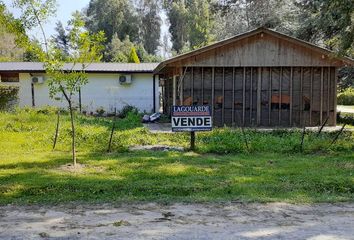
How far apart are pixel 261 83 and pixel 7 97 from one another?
44.7 ft

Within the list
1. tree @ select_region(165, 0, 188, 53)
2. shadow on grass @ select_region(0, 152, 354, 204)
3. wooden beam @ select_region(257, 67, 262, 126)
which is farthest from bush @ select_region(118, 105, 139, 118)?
tree @ select_region(165, 0, 188, 53)

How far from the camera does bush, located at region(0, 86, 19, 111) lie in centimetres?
2312

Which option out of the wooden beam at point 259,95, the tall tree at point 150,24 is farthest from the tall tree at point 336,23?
the tall tree at point 150,24

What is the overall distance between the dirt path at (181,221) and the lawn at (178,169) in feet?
1.52

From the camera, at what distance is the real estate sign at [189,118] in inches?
473

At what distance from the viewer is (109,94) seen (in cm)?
2464

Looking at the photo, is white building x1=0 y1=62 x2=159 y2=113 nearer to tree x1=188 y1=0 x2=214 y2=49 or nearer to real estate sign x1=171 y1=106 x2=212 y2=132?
real estate sign x1=171 y1=106 x2=212 y2=132

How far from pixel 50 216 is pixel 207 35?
158 ft

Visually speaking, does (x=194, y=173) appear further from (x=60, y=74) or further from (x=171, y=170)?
(x=60, y=74)

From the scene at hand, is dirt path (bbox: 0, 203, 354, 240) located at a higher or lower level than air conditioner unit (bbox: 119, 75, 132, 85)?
lower

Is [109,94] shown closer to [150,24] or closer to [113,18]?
[113,18]

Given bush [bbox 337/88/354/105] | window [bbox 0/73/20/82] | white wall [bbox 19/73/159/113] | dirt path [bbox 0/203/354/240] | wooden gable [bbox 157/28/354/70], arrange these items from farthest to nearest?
1. bush [bbox 337/88/354/105]
2. window [bbox 0/73/20/82]
3. white wall [bbox 19/73/159/113]
4. wooden gable [bbox 157/28/354/70]
5. dirt path [bbox 0/203/354/240]

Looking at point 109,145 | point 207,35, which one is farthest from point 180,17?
point 109,145

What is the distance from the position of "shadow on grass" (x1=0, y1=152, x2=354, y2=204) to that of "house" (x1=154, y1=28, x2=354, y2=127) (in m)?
7.33
